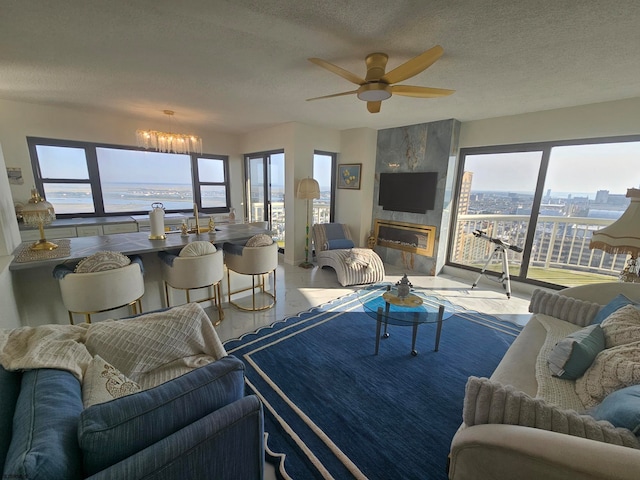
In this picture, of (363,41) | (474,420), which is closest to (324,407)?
(474,420)

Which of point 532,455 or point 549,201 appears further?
point 549,201

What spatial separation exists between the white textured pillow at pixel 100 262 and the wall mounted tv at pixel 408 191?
13.8 feet

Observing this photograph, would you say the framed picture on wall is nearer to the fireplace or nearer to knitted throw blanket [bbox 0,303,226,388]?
the fireplace

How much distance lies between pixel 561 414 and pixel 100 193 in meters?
6.26

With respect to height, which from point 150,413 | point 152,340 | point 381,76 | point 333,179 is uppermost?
point 381,76

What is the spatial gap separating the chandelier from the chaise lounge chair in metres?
2.43

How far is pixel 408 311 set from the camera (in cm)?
240

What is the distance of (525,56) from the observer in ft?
7.01

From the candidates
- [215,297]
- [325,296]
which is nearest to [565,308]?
[325,296]

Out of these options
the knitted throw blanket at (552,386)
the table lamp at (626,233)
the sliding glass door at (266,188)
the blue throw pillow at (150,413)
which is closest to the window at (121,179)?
the sliding glass door at (266,188)

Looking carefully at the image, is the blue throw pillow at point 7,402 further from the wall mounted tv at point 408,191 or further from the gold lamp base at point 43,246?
the wall mounted tv at point 408,191

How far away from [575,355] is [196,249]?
2855 millimetres

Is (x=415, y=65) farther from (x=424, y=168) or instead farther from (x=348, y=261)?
(x=424, y=168)

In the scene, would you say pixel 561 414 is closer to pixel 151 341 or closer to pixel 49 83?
pixel 151 341
